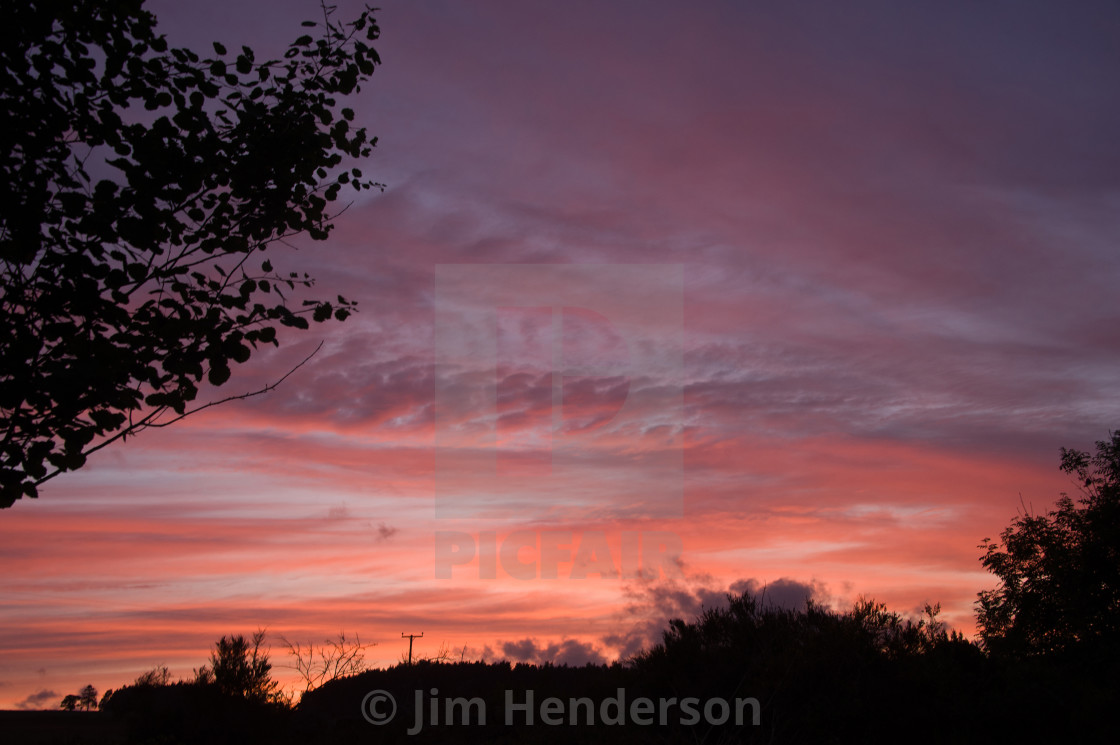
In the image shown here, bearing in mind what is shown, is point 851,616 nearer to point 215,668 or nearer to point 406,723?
point 406,723

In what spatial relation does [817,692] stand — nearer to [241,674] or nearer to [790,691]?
[790,691]

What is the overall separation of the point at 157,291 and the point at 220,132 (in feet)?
5.24

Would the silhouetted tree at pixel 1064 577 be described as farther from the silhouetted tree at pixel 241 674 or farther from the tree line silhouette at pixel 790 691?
the silhouetted tree at pixel 241 674

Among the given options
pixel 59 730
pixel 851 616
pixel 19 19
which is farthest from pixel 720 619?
pixel 59 730

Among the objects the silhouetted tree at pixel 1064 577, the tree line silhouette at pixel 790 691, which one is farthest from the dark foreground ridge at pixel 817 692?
the silhouetted tree at pixel 1064 577

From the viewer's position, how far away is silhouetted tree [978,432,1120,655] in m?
25.8

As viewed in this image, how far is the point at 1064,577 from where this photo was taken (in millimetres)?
26719

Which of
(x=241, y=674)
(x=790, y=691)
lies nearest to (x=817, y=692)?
(x=790, y=691)

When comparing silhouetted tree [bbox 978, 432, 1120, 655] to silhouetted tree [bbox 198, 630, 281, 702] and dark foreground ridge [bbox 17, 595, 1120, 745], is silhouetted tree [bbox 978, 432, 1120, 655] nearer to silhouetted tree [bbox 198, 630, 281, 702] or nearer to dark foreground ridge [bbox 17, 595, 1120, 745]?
dark foreground ridge [bbox 17, 595, 1120, 745]

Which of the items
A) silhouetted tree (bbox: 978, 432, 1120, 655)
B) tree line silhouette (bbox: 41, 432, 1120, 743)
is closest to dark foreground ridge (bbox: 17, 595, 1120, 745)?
tree line silhouette (bbox: 41, 432, 1120, 743)

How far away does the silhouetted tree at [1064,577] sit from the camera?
1014 inches

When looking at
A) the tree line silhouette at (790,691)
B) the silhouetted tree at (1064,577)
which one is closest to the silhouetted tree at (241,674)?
the tree line silhouette at (790,691)

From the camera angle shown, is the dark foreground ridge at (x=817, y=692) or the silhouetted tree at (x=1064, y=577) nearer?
the dark foreground ridge at (x=817, y=692)

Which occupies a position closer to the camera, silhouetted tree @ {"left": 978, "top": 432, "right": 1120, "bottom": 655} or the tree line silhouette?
the tree line silhouette
